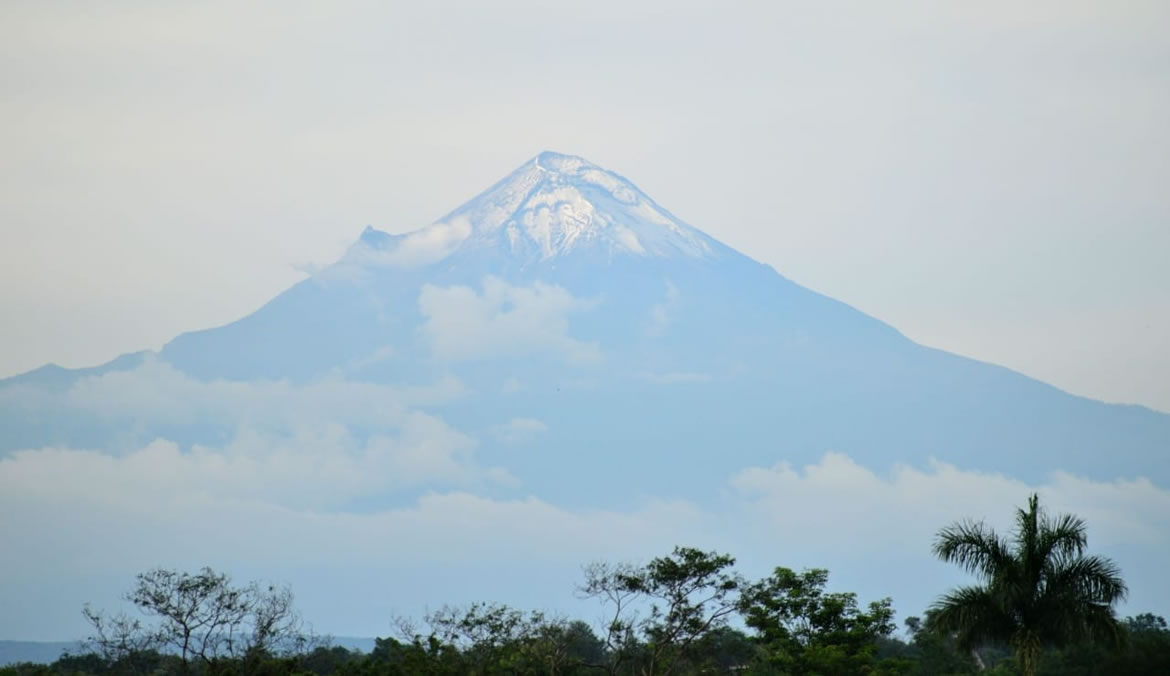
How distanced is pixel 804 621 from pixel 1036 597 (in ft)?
Result: 63.7

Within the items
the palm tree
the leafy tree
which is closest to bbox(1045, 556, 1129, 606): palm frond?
the palm tree

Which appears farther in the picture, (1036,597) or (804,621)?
(804,621)

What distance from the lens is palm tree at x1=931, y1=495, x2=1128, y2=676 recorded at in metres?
29.5

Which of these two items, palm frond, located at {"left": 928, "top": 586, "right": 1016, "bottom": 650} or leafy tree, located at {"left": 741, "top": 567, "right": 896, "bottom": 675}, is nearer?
palm frond, located at {"left": 928, "top": 586, "right": 1016, "bottom": 650}

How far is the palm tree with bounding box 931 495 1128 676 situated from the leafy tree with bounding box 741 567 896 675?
16.0 meters

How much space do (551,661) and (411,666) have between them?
4075 millimetres

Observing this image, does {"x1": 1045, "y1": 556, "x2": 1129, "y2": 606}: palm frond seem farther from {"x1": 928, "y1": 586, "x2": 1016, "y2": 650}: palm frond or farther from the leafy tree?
the leafy tree

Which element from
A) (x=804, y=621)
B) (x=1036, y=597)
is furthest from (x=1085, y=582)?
(x=804, y=621)

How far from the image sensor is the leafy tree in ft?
153

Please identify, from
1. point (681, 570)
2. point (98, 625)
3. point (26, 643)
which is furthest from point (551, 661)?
point (26, 643)

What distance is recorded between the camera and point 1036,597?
2984 centimetres

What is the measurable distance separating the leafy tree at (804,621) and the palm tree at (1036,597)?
631 inches

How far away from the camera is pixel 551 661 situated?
4291cm

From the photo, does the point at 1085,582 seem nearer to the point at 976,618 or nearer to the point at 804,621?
the point at 976,618
